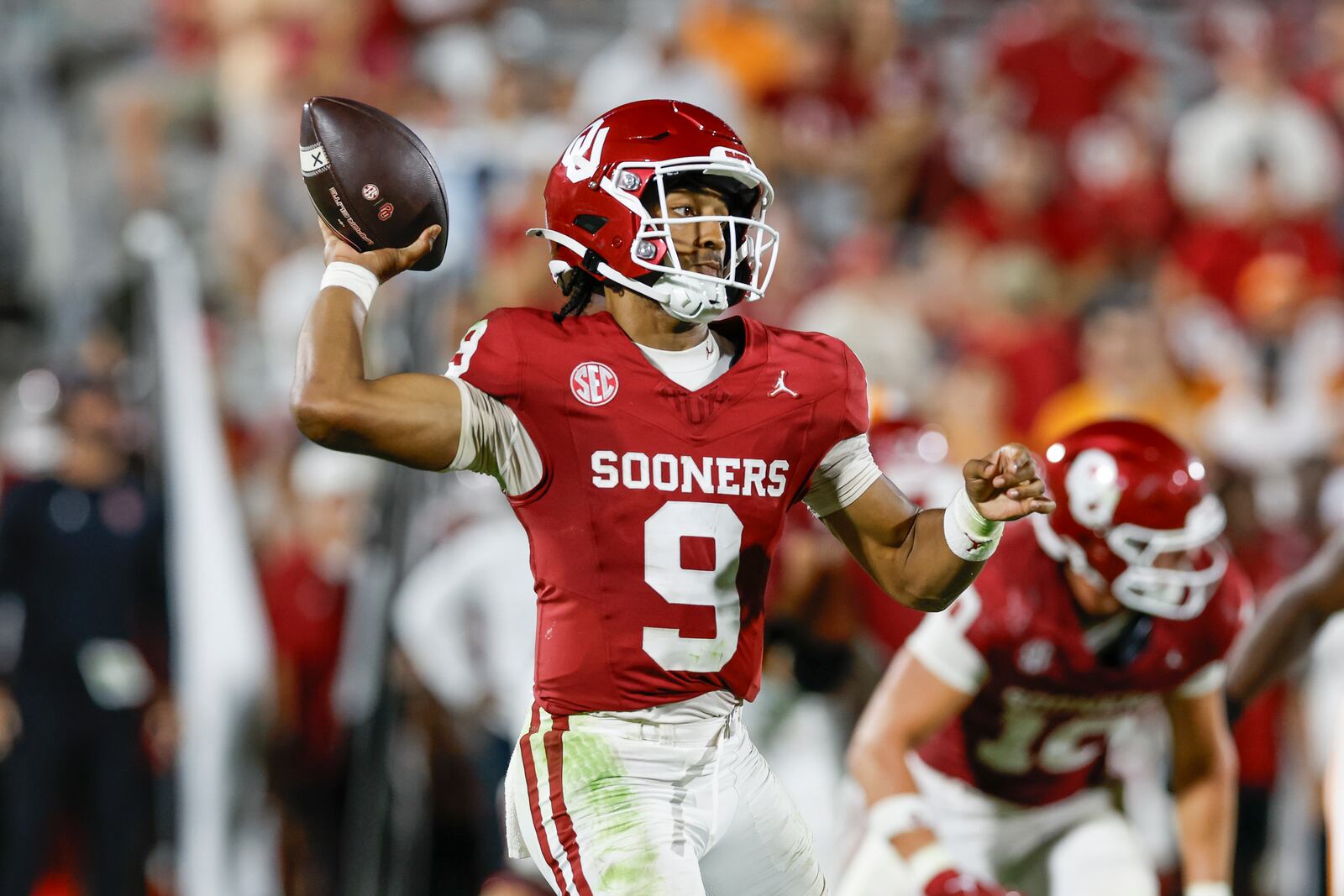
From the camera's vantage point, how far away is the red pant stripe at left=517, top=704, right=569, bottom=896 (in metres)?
2.88

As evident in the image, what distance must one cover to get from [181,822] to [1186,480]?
399cm

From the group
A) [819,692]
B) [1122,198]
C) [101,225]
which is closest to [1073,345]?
[1122,198]

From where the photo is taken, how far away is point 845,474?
3.09 metres

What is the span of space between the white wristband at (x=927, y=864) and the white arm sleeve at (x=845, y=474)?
3.08 ft

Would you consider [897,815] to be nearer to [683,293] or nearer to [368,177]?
[683,293]

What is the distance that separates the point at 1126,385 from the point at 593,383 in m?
4.61

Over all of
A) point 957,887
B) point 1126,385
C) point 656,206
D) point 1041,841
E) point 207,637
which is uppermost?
point 656,206

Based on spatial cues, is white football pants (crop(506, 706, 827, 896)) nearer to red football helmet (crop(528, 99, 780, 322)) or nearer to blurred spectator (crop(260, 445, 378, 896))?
red football helmet (crop(528, 99, 780, 322))

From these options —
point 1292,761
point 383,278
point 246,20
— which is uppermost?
point 246,20

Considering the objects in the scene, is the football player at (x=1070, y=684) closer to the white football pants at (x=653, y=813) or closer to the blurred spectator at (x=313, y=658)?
the white football pants at (x=653, y=813)

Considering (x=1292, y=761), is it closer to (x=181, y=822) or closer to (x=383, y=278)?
(x=181, y=822)

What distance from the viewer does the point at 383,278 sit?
2895mm

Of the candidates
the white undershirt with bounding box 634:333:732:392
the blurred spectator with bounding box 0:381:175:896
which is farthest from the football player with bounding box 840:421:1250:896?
the blurred spectator with bounding box 0:381:175:896

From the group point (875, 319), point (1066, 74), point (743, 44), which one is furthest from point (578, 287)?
point (1066, 74)
